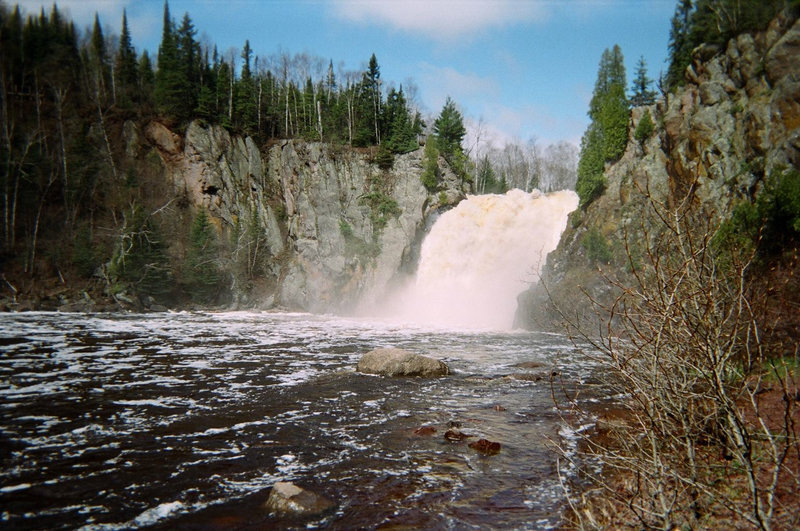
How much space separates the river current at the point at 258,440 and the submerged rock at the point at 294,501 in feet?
0.53

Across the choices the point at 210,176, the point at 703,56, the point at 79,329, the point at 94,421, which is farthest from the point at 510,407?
the point at 210,176

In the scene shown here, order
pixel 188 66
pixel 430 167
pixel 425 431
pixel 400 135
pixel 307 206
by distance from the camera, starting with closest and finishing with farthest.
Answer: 1. pixel 425 431
2. pixel 430 167
3. pixel 307 206
4. pixel 400 135
5. pixel 188 66

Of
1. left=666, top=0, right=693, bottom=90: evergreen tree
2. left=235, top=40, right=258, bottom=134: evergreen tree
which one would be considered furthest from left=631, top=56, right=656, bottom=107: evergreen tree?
left=235, top=40, right=258, bottom=134: evergreen tree

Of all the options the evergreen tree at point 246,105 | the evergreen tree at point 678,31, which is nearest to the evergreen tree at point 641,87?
the evergreen tree at point 678,31

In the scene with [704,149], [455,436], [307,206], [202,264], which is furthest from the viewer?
[307,206]

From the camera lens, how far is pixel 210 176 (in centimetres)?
4294

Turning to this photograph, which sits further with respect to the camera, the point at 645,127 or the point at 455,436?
the point at 645,127

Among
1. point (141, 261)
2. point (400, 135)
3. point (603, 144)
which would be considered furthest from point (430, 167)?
point (141, 261)

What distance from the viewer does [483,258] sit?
36062mm

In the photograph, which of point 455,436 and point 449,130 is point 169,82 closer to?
point 449,130

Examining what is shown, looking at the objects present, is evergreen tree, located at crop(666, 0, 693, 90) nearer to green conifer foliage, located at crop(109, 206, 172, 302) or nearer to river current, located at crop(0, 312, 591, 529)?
river current, located at crop(0, 312, 591, 529)

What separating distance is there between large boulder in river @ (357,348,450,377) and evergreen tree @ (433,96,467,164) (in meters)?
33.8

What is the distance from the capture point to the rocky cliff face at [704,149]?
21266mm

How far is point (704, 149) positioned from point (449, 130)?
81.2 feet
